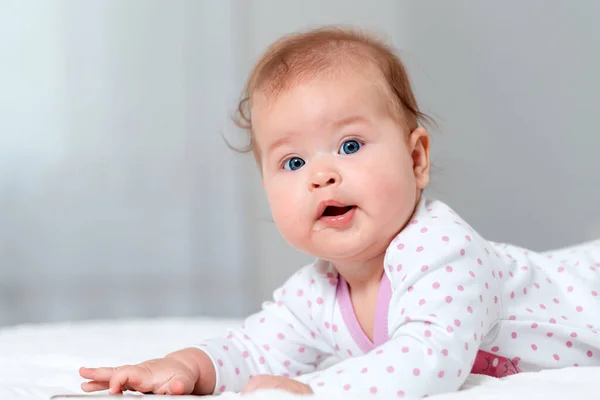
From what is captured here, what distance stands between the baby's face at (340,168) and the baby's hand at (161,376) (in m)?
0.24

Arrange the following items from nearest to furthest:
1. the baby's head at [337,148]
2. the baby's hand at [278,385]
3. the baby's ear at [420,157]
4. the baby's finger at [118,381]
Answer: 1. the baby's hand at [278,385]
2. the baby's finger at [118,381]
3. the baby's head at [337,148]
4. the baby's ear at [420,157]

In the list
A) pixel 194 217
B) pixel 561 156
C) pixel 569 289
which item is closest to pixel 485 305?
pixel 569 289

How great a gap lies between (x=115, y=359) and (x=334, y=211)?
52cm

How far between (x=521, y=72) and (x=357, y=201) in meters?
1.69

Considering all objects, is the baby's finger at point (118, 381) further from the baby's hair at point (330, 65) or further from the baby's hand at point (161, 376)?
the baby's hair at point (330, 65)

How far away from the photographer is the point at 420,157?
123 cm

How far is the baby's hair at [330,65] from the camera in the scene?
1.17m

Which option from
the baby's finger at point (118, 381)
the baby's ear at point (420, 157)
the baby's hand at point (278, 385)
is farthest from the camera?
the baby's ear at point (420, 157)

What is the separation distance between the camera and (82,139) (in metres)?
3.51

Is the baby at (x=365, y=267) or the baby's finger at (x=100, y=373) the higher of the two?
the baby at (x=365, y=267)

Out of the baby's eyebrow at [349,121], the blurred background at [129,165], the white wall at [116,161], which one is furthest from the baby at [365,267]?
the white wall at [116,161]

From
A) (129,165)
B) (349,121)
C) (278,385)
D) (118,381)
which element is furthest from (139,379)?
(129,165)

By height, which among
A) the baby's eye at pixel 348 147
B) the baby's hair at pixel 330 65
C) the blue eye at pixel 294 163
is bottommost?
the blue eye at pixel 294 163

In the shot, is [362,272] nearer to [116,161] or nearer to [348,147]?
[348,147]
